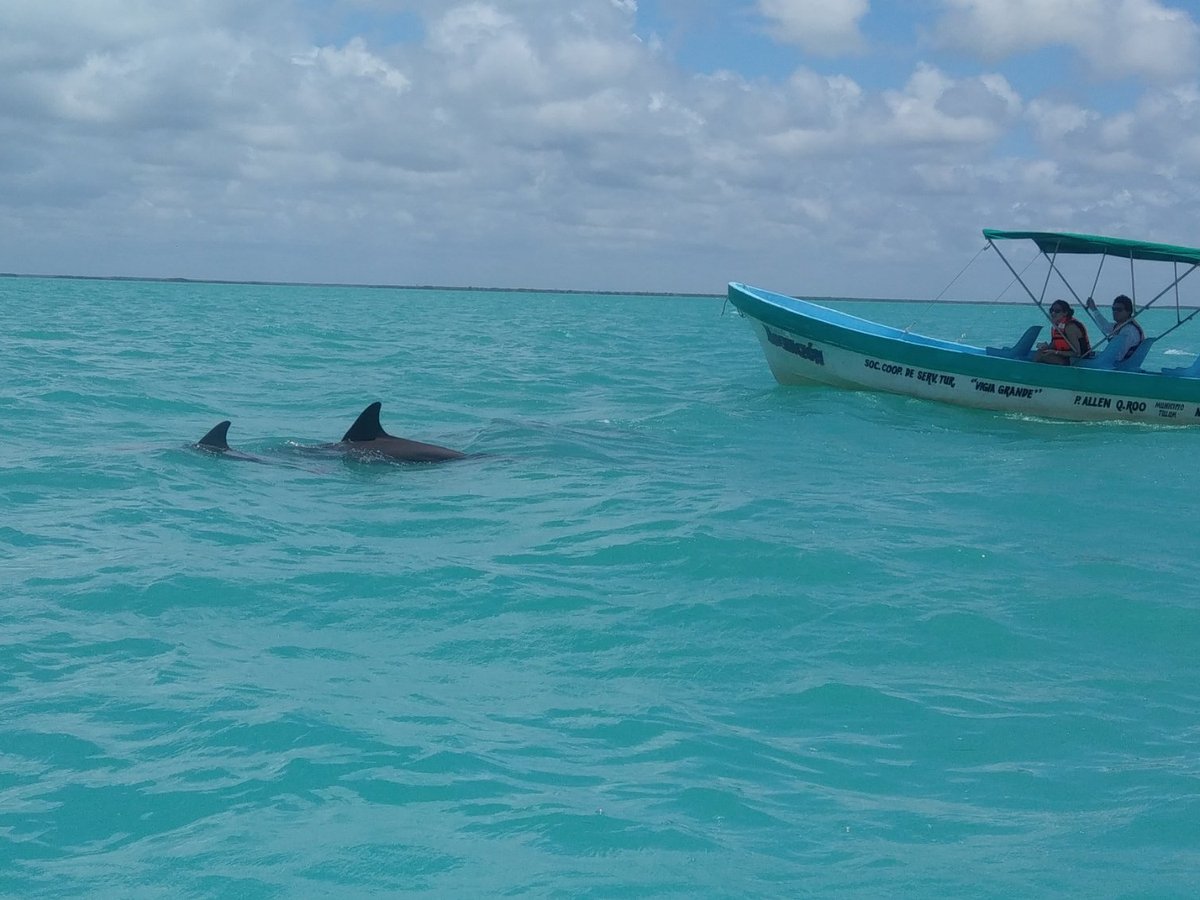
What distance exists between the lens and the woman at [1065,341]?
20391mm

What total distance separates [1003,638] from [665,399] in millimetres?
16366

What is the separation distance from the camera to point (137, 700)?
6.75 meters

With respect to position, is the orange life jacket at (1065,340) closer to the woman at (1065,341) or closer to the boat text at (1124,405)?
the woman at (1065,341)

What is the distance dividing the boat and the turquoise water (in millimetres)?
4529

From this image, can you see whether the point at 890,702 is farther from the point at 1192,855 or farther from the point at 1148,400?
the point at 1148,400

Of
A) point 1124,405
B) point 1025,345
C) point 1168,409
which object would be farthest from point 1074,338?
point 1168,409

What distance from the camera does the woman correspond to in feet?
66.9

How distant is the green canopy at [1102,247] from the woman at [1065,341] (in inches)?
41.5

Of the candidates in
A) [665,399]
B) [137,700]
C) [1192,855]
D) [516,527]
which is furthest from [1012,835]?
[665,399]

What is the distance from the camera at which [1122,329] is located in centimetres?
2006

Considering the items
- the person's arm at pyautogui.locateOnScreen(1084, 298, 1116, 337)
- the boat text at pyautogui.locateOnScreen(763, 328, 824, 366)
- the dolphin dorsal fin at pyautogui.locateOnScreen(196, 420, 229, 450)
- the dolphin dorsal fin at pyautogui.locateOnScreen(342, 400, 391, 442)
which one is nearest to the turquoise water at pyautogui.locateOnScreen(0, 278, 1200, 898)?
the dolphin dorsal fin at pyautogui.locateOnScreen(196, 420, 229, 450)

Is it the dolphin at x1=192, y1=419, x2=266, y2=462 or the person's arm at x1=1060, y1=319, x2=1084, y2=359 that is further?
the person's arm at x1=1060, y1=319, x2=1084, y2=359

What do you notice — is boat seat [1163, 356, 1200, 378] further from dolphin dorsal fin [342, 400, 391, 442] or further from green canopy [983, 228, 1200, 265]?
dolphin dorsal fin [342, 400, 391, 442]

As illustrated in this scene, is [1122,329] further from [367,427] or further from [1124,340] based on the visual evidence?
[367,427]
